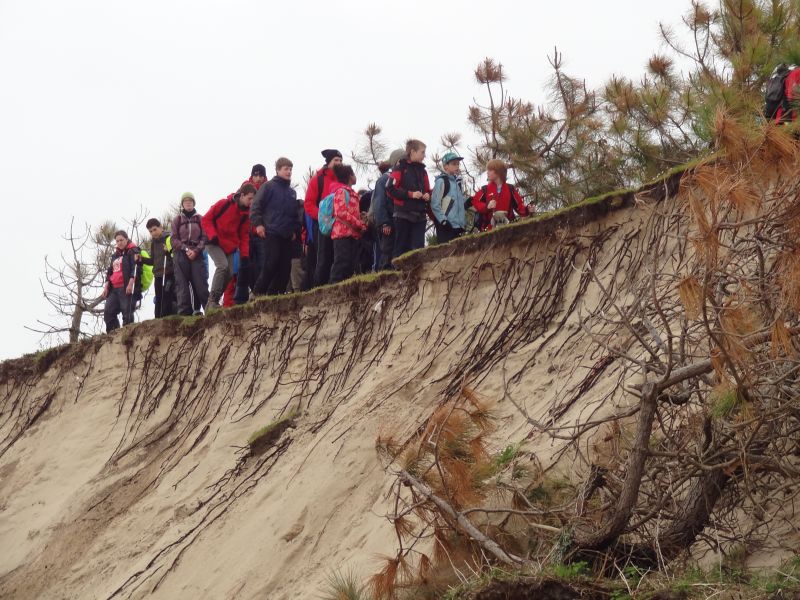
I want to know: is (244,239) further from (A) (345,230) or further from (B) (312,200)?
(A) (345,230)

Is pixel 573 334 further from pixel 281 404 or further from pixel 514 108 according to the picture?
pixel 514 108

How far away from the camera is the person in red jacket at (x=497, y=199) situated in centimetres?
1298

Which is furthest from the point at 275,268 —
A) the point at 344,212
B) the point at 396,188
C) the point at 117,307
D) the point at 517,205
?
the point at 117,307

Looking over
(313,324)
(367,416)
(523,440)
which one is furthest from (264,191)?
(523,440)

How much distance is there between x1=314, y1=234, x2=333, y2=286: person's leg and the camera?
46.4 feet

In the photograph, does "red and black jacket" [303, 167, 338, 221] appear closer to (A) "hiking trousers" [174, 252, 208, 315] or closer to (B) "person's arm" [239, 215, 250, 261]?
(B) "person's arm" [239, 215, 250, 261]

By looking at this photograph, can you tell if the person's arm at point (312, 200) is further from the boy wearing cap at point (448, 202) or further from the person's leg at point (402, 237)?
the boy wearing cap at point (448, 202)

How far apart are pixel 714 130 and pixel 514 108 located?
9049mm

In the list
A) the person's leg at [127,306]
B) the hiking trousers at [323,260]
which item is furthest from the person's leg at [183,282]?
the hiking trousers at [323,260]

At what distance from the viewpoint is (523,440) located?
355 inches

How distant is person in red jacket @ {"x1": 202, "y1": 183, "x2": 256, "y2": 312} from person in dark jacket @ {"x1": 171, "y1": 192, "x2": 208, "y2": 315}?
0.32m

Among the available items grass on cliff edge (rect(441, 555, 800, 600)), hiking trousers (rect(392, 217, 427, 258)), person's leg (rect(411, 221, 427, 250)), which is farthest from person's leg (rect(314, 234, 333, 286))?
grass on cliff edge (rect(441, 555, 800, 600))

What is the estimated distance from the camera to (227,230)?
15.2 m

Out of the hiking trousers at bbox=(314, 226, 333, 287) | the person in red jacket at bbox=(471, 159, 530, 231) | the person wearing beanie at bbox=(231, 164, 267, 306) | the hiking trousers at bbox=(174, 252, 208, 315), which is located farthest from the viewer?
the hiking trousers at bbox=(174, 252, 208, 315)
